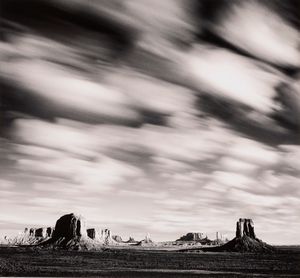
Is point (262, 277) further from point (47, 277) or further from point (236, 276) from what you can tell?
point (47, 277)

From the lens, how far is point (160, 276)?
163 feet

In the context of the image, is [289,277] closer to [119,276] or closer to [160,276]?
[160,276]

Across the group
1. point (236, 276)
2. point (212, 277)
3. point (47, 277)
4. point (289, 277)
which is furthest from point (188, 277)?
point (47, 277)

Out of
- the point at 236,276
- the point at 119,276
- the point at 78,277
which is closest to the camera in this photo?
the point at 78,277

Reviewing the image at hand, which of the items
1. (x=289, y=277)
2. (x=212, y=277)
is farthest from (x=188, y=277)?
(x=289, y=277)

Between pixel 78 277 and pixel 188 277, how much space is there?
44.3 feet

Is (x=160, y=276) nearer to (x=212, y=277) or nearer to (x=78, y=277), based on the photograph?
(x=212, y=277)

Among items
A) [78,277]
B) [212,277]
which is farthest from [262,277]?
[78,277]

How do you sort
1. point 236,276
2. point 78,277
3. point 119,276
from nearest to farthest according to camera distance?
point 78,277 → point 119,276 → point 236,276

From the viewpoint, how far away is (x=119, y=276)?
160 feet

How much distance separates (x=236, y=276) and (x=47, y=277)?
2434 cm

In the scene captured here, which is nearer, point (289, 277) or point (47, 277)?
point (47, 277)

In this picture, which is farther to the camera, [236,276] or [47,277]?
[236,276]

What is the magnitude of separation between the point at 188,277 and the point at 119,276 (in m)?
8.56
